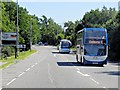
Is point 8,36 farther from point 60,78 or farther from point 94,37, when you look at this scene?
point 60,78

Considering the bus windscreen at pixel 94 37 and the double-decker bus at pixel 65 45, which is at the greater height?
the bus windscreen at pixel 94 37

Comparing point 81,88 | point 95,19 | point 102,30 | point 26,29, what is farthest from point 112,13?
point 81,88

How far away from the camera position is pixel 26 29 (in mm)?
106250

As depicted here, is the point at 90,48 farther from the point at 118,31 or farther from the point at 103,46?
the point at 118,31

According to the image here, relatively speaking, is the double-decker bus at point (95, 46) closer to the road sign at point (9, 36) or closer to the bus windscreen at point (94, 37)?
the bus windscreen at point (94, 37)

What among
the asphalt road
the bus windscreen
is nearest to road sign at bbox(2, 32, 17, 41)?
the bus windscreen

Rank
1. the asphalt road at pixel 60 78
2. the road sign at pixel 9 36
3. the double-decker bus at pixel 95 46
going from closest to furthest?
1. the asphalt road at pixel 60 78
2. the double-decker bus at pixel 95 46
3. the road sign at pixel 9 36

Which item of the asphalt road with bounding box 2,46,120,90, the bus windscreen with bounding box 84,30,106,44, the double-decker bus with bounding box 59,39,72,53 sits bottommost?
the asphalt road with bounding box 2,46,120,90

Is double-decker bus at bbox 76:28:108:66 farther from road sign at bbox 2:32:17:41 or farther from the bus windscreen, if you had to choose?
road sign at bbox 2:32:17:41

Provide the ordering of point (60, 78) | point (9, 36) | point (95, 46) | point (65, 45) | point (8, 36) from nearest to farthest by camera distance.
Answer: point (60, 78), point (95, 46), point (8, 36), point (9, 36), point (65, 45)

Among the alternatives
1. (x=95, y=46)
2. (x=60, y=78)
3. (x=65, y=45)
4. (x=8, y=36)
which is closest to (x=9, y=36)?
(x=8, y=36)

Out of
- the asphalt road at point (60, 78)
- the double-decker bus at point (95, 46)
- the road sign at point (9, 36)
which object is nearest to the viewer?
the asphalt road at point (60, 78)

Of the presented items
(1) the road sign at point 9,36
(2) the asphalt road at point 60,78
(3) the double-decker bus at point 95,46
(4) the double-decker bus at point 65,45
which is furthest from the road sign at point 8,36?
(2) the asphalt road at point 60,78

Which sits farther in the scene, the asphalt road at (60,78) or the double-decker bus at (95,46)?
the double-decker bus at (95,46)
